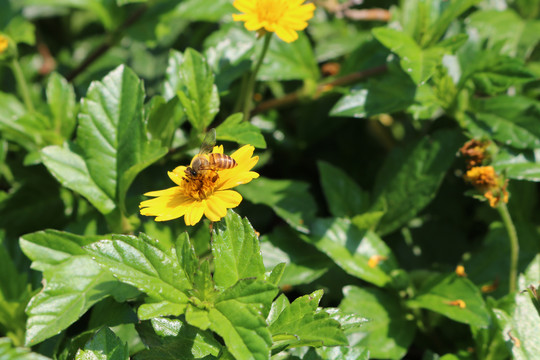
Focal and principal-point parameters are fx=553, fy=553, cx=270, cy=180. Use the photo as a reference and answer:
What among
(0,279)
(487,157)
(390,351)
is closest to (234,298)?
(390,351)

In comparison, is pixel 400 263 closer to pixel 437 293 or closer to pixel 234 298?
pixel 437 293

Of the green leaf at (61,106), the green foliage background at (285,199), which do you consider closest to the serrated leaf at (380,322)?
the green foliage background at (285,199)

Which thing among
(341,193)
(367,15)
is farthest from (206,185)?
(367,15)

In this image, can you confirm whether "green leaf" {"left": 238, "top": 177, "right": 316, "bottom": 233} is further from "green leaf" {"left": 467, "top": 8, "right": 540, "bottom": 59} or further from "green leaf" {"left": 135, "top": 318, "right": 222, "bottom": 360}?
"green leaf" {"left": 467, "top": 8, "right": 540, "bottom": 59}

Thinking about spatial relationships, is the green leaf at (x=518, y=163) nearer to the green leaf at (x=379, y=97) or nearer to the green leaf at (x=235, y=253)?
the green leaf at (x=379, y=97)

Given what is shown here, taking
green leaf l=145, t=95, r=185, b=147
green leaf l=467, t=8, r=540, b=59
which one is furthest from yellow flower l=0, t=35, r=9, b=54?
green leaf l=467, t=8, r=540, b=59
